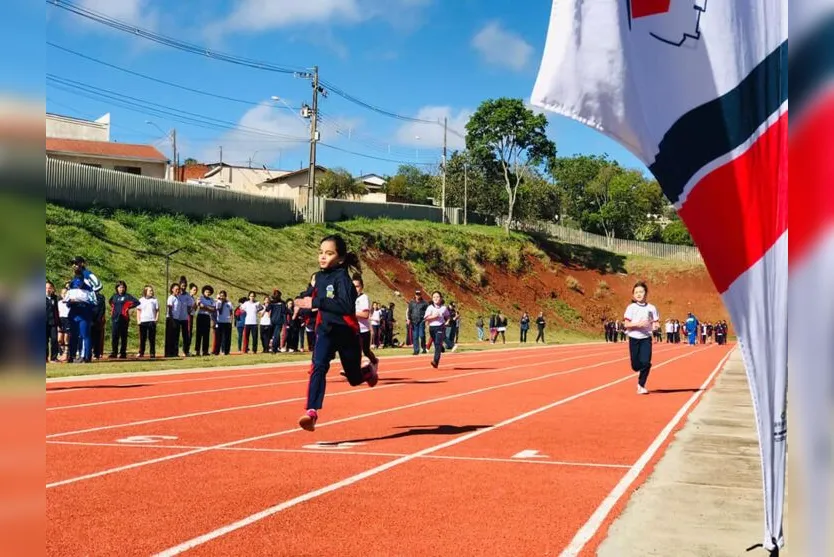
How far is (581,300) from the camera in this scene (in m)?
72.6

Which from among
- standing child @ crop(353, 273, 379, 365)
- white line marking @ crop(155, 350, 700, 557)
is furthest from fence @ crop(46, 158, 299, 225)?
white line marking @ crop(155, 350, 700, 557)

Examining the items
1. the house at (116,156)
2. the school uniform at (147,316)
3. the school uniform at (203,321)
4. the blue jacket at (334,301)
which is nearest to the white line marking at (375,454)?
the blue jacket at (334,301)

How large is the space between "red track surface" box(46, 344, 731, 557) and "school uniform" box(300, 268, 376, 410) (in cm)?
66

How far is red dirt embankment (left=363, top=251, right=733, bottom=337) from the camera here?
5712 cm

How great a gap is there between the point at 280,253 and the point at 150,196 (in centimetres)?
716

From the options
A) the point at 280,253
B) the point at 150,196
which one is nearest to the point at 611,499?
the point at 150,196

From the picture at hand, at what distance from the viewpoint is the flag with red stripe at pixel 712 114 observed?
10.7 feet

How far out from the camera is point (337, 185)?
7925 cm

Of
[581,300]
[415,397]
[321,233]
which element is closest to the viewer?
[415,397]

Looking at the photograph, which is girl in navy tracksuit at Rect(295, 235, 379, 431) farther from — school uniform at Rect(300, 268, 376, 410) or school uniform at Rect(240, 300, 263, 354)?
school uniform at Rect(240, 300, 263, 354)
